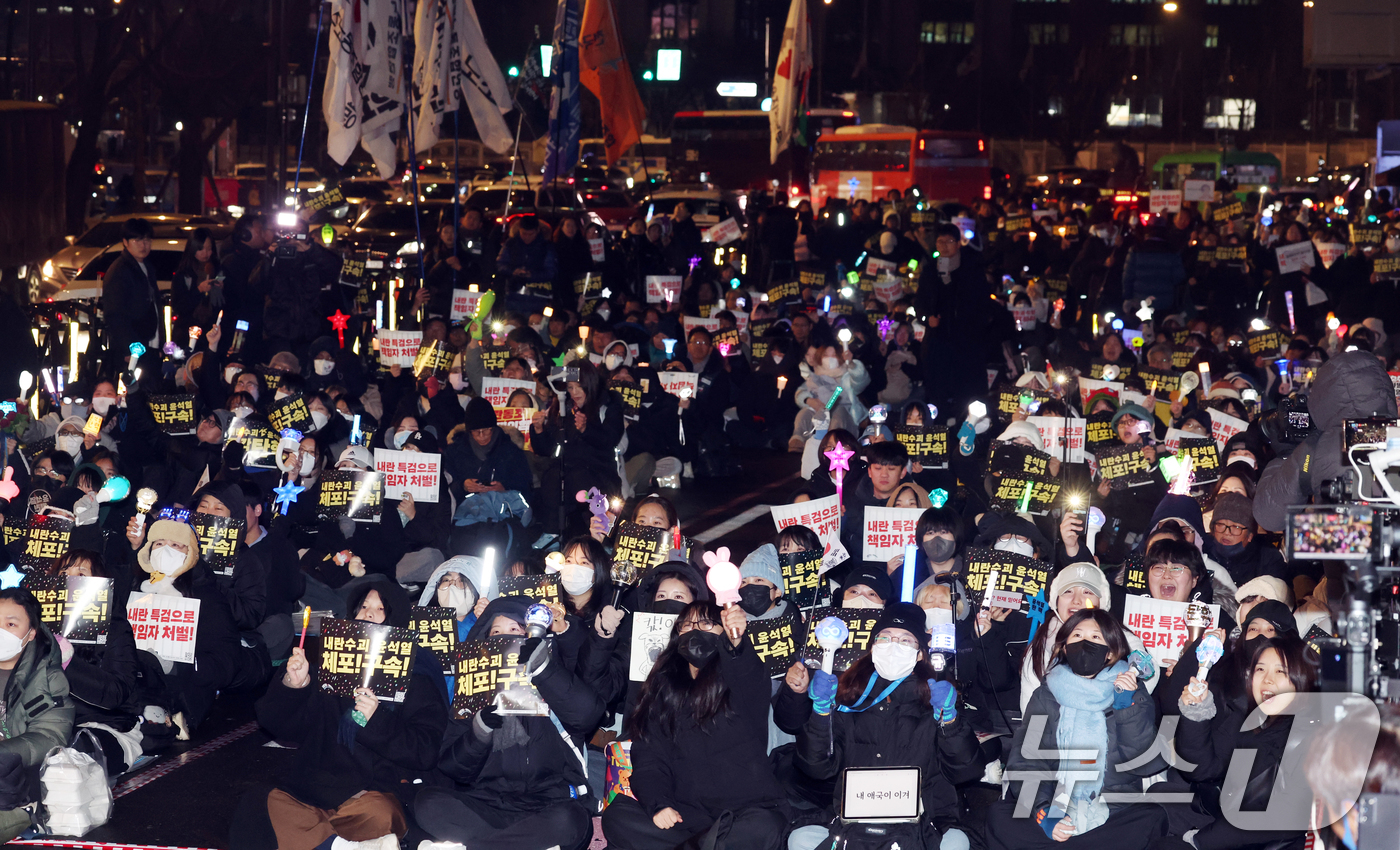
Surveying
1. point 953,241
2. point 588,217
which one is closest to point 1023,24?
point 588,217

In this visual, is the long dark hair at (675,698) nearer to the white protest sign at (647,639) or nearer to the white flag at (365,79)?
the white protest sign at (647,639)

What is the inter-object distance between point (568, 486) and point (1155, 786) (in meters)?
5.75

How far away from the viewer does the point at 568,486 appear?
11648mm

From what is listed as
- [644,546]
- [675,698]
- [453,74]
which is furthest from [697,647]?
[453,74]

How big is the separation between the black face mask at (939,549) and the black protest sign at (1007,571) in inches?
18.5

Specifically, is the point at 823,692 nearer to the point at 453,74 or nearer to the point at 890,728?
the point at 890,728

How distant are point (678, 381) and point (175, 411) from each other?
4.27 meters

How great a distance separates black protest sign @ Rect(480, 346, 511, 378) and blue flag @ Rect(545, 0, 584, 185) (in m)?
6.14

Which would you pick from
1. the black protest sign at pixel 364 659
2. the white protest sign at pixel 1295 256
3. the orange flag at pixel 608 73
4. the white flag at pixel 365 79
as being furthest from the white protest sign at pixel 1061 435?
the orange flag at pixel 608 73

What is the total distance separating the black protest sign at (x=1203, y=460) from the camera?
9.48m

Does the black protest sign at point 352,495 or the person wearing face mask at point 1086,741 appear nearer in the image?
the person wearing face mask at point 1086,741

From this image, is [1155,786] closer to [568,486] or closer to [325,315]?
[568,486]

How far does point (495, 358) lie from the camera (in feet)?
41.2

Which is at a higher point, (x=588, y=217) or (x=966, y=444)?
(x=588, y=217)
